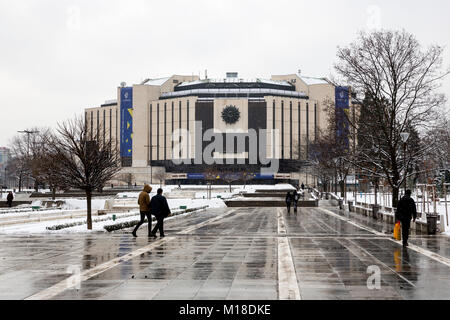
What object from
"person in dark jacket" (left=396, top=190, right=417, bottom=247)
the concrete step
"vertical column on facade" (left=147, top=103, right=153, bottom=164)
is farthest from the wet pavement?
"vertical column on facade" (left=147, top=103, right=153, bottom=164)

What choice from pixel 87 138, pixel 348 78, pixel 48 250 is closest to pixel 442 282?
pixel 48 250

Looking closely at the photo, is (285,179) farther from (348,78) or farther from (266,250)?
(266,250)

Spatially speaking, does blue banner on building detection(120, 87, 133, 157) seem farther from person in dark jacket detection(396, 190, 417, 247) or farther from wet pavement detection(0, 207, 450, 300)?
person in dark jacket detection(396, 190, 417, 247)

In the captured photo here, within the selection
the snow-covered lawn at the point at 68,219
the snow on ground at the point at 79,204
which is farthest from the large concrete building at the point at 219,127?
the snow-covered lawn at the point at 68,219

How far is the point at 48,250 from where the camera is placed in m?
14.1

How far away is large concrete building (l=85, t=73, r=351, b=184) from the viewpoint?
395 feet

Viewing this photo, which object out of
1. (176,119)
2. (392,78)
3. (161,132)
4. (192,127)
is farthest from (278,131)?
(392,78)

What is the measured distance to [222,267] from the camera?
1073 cm

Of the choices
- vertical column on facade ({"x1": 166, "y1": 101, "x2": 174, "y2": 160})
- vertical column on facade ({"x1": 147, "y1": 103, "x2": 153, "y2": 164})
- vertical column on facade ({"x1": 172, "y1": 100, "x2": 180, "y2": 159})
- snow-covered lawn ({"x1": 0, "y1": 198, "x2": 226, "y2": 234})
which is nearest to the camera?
snow-covered lawn ({"x1": 0, "y1": 198, "x2": 226, "y2": 234})

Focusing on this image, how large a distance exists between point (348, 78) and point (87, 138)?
49.0ft

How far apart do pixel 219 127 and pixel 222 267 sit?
111 m

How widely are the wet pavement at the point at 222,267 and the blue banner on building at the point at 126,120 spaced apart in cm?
11353

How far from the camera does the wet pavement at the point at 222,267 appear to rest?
8148 mm
